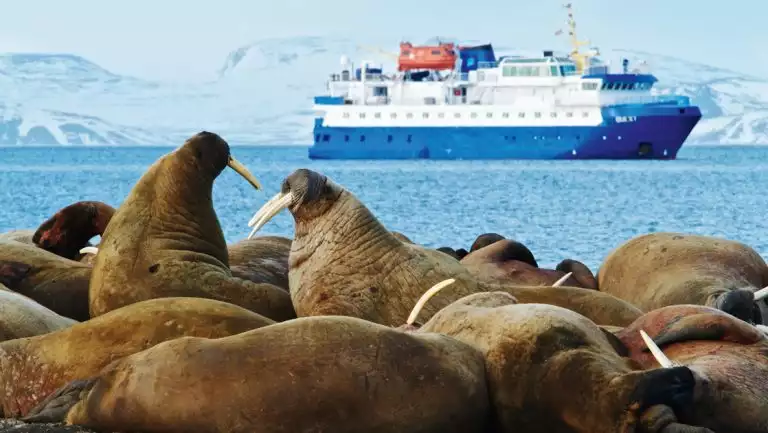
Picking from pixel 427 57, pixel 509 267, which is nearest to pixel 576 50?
pixel 427 57

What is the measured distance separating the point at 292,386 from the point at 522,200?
35285 mm

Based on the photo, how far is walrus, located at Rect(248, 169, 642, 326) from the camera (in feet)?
18.1

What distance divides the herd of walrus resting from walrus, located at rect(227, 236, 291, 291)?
0.39 m

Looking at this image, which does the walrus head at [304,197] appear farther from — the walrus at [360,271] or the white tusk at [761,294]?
the white tusk at [761,294]

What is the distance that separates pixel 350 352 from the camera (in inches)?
142

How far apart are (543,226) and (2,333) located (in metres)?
24.1

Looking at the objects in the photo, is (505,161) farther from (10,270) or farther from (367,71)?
(10,270)

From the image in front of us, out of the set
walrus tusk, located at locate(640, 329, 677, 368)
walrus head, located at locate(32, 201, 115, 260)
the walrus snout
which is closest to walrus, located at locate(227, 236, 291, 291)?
walrus head, located at locate(32, 201, 115, 260)

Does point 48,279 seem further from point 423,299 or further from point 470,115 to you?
point 470,115

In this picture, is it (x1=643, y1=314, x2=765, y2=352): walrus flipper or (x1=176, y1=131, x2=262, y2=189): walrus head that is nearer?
(x1=643, y1=314, x2=765, y2=352): walrus flipper

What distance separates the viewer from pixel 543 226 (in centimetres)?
2817

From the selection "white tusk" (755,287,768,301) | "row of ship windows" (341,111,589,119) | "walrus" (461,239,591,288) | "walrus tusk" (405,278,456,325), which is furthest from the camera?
"row of ship windows" (341,111,589,119)

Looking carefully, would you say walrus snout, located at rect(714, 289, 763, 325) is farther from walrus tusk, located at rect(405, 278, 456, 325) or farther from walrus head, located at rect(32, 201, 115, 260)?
walrus head, located at rect(32, 201, 115, 260)

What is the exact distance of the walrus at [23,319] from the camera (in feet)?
14.7
